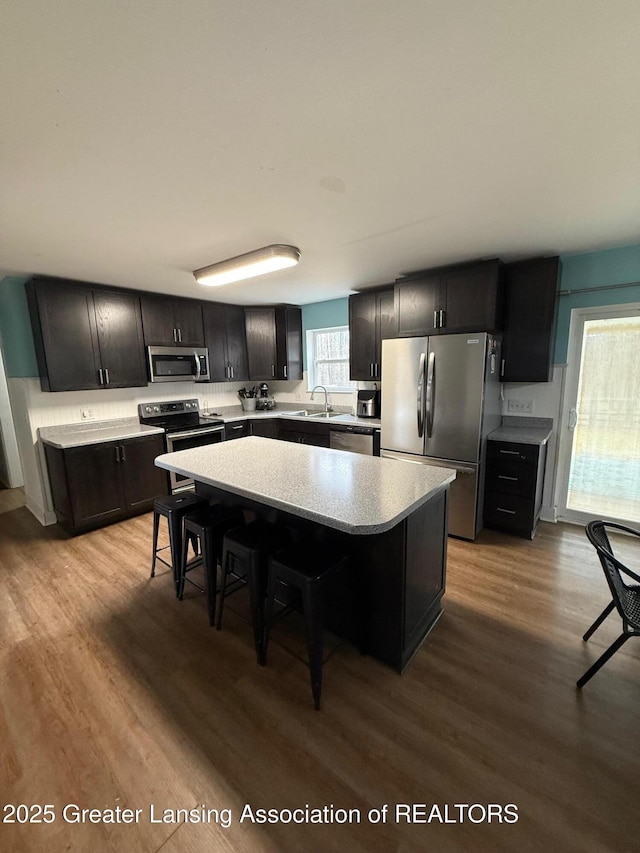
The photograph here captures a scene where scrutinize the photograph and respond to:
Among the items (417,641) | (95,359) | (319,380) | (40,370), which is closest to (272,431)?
(319,380)

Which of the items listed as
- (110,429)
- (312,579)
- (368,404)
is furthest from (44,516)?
(368,404)

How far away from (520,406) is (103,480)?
4223 millimetres

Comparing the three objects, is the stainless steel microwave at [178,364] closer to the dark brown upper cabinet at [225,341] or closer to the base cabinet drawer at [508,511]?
the dark brown upper cabinet at [225,341]

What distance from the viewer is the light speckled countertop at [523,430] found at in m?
3.02

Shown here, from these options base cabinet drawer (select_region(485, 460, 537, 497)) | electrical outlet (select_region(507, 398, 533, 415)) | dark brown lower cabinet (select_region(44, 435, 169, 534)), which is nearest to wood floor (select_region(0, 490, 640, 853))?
base cabinet drawer (select_region(485, 460, 537, 497))

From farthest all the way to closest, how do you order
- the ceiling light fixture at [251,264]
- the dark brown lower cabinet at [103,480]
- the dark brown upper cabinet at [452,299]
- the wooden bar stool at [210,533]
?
the dark brown lower cabinet at [103,480]
the dark brown upper cabinet at [452,299]
the ceiling light fixture at [251,264]
the wooden bar stool at [210,533]

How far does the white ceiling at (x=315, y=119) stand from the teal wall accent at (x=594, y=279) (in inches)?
23.9

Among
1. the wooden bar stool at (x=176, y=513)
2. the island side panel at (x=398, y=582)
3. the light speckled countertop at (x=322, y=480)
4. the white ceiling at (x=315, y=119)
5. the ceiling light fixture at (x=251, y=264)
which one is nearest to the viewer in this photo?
the white ceiling at (x=315, y=119)

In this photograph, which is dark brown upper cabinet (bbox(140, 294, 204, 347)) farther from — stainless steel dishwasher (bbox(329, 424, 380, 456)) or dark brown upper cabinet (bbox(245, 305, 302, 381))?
stainless steel dishwasher (bbox(329, 424, 380, 456))

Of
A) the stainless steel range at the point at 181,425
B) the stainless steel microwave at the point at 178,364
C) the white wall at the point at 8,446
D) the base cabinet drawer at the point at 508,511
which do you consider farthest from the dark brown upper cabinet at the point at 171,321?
the base cabinet drawer at the point at 508,511

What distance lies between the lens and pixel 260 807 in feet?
4.10

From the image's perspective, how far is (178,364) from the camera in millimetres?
4273

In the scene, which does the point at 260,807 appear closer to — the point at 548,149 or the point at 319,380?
the point at 548,149

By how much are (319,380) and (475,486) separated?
2.86 metres
